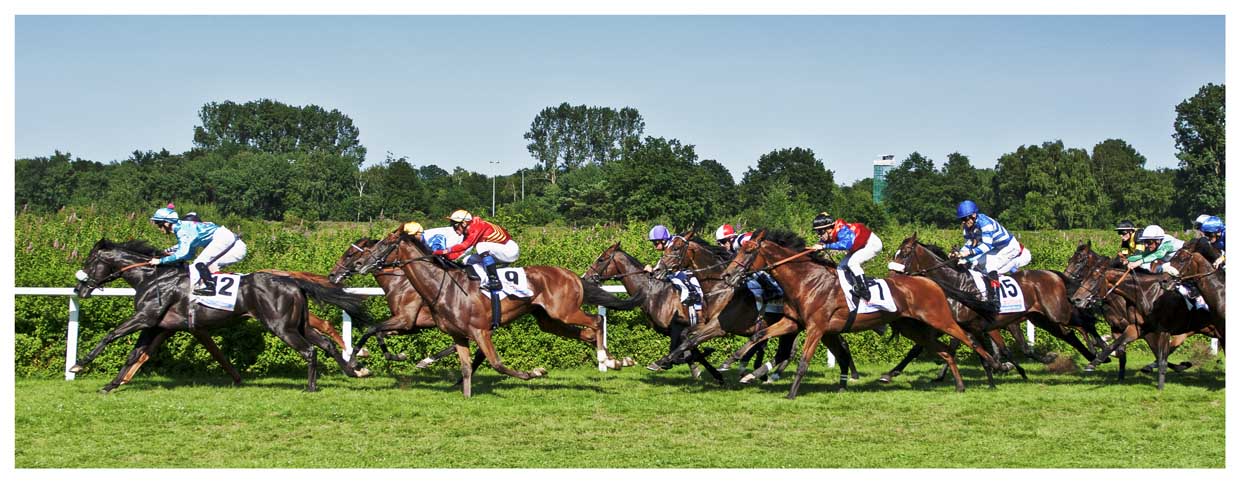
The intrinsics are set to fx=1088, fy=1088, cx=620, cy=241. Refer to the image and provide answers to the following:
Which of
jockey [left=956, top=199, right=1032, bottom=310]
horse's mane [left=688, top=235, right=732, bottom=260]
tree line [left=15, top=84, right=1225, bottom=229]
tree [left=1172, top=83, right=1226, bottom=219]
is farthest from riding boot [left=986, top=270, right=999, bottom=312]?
tree [left=1172, top=83, right=1226, bottom=219]

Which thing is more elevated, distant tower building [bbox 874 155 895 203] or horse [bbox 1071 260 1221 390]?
distant tower building [bbox 874 155 895 203]

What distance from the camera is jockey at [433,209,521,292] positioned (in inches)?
382

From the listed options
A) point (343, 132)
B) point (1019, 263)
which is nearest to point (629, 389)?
point (1019, 263)

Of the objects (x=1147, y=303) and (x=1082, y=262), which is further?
(x=1082, y=262)

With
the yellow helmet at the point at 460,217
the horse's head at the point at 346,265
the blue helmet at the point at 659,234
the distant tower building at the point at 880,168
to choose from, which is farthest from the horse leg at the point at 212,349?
the distant tower building at the point at 880,168

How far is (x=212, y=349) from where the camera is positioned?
9.49m

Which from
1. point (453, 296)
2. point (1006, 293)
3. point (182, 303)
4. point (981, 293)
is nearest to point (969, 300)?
point (981, 293)

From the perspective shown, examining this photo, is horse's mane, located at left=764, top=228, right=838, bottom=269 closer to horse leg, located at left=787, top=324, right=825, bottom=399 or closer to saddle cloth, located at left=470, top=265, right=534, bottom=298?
horse leg, located at left=787, top=324, right=825, bottom=399

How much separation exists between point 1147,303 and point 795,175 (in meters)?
53.2

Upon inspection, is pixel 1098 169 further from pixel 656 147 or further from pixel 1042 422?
pixel 1042 422

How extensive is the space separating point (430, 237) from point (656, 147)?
126 ft

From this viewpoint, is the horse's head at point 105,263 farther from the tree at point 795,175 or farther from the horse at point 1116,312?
the tree at point 795,175

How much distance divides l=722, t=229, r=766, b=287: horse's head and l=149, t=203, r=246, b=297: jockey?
14.2 feet

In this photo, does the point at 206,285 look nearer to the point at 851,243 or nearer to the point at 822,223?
the point at 822,223
